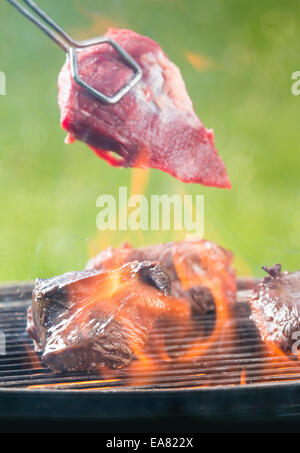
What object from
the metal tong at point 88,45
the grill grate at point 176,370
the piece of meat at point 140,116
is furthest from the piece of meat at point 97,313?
the metal tong at point 88,45

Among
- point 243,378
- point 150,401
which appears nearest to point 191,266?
point 243,378

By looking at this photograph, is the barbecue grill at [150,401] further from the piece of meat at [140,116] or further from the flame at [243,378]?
the piece of meat at [140,116]

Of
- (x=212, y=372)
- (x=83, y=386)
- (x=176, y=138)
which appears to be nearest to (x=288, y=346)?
(x=212, y=372)

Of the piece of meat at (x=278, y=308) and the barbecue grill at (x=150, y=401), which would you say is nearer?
the barbecue grill at (x=150, y=401)

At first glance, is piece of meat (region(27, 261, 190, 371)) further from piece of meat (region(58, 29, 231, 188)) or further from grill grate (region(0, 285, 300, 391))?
piece of meat (region(58, 29, 231, 188))

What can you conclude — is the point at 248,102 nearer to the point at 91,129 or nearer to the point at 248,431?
the point at 91,129

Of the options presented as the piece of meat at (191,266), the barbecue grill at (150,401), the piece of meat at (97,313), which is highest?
the piece of meat at (191,266)

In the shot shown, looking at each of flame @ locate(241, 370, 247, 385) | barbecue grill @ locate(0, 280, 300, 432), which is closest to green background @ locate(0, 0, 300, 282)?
flame @ locate(241, 370, 247, 385)

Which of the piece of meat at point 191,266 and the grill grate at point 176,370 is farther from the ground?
the piece of meat at point 191,266
